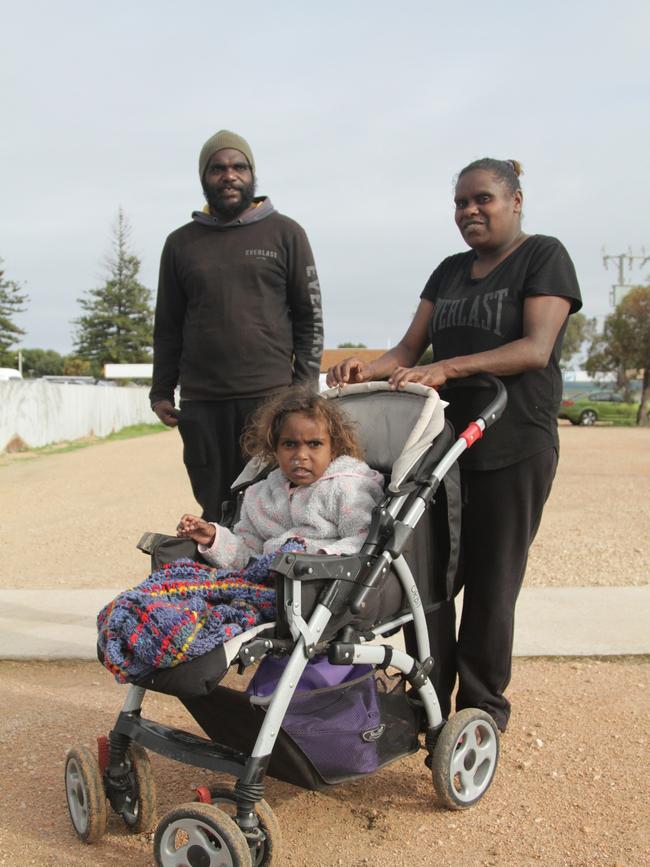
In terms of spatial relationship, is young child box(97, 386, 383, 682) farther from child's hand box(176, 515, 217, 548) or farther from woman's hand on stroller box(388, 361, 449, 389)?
woman's hand on stroller box(388, 361, 449, 389)

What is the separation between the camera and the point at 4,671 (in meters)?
4.96

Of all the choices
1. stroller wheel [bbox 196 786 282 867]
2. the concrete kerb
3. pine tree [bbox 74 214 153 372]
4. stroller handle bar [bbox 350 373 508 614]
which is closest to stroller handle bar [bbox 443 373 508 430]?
stroller handle bar [bbox 350 373 508 614]

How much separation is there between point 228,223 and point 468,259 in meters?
1.17

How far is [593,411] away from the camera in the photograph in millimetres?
33094

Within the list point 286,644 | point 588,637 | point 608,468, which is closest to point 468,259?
point 286,644

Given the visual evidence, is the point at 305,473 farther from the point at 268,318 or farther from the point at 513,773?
the point at 513,773

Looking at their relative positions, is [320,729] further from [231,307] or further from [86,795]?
[231,307]

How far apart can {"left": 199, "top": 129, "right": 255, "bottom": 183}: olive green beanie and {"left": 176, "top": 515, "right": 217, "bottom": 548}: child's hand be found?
1771mm

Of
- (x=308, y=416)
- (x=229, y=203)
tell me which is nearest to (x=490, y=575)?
(x=308, y=416)

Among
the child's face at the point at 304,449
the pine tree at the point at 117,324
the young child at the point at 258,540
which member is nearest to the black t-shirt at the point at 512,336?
the young child at the point at 258,540

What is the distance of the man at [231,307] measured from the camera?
4.22 m

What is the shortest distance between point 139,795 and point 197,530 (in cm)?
90

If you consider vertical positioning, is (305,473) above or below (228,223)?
below

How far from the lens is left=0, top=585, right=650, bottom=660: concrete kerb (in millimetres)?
5095
